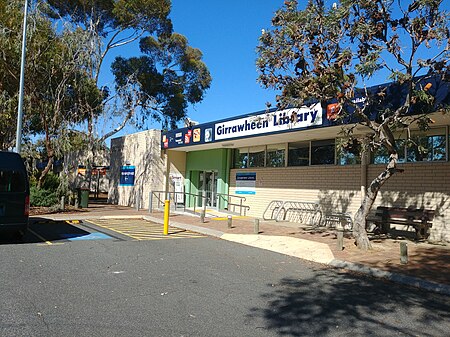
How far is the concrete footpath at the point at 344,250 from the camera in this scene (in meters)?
7.66

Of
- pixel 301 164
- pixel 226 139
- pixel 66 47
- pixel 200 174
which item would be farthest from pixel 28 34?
pixel 301 164

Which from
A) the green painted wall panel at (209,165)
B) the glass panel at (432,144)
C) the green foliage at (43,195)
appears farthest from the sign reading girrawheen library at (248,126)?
the green foliage at (43,195)

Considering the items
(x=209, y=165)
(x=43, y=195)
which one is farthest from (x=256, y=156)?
(x=43, y=195)

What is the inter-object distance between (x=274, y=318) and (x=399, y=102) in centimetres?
787

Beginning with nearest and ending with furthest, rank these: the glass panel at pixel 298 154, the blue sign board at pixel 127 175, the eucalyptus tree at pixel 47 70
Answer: the glass panel at pixel 298 154 < the eucalyptus tree at pixel 47 70 < the blue sign board at pixel 127 175

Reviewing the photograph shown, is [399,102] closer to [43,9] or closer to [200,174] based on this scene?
[200,174]

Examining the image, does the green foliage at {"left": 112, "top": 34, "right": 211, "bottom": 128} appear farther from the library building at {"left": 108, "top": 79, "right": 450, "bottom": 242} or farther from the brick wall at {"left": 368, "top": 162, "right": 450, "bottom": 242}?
the brick wall at {"left": 368, "top": 162, "right": 450, "bottom": 242}

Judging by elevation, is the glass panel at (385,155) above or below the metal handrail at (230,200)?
Answer: above

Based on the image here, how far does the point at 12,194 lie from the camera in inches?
387

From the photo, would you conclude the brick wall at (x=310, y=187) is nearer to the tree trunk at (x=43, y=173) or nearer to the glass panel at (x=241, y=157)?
the glass panel at (x=241, y=157)

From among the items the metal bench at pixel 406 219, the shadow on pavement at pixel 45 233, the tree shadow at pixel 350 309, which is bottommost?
the tree shadow at pixel 350 309

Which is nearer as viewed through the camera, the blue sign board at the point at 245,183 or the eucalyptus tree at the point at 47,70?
the eucalyptus tree at the point at 47,70

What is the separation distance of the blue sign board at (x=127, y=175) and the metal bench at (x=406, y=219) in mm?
15535

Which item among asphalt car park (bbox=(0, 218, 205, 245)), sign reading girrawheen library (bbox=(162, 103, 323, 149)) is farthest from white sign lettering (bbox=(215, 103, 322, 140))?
asphalt car park (bbox=(0, 218, 205, 245))
